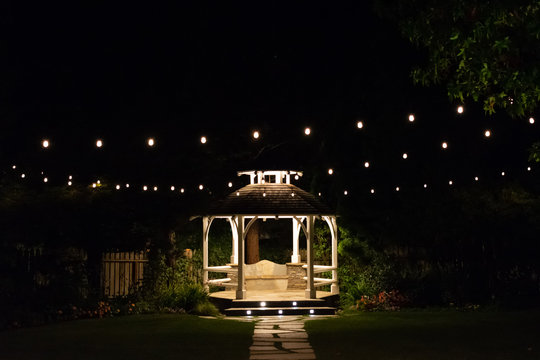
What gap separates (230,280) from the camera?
61.2 feet

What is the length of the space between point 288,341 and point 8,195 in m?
7.50

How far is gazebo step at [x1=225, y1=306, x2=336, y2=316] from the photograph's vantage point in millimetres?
16047

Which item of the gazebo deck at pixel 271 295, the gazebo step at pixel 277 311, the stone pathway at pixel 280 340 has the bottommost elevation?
the stone pathway at pixel 280 340

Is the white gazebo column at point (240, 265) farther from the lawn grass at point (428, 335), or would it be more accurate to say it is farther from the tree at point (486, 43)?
the tree at point (486, 43)

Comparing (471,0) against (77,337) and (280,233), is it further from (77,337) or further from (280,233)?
(280,233)

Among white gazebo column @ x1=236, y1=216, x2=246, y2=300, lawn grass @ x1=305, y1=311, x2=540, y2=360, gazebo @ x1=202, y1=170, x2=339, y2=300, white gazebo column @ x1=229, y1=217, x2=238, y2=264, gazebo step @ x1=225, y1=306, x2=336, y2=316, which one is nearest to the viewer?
lawn grass @ x1=305, y1=311, x2=540, y2=360

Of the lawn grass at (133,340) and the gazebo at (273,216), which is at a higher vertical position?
the gazebo at (273,216)

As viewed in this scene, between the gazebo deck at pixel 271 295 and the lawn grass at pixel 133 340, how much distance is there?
2044 mm

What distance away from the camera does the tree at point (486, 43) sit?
29.0 feet

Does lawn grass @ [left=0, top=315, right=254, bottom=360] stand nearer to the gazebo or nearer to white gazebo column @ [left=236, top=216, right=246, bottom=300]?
white gazebo column @ [left=236, top=216, right=246, bottom=300]

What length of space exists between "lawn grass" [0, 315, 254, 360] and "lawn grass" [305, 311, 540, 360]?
58.9 inches

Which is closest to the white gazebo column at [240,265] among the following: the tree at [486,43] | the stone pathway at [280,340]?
the stone pathway at [280,340]

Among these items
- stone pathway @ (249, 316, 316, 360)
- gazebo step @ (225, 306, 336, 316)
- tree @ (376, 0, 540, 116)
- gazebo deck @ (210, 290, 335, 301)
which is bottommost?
stone pathway @ (249, 316, 316, 360)

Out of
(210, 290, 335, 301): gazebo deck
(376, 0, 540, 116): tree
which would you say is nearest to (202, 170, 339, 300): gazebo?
(210, 290, 335, 301): gazebo deck
